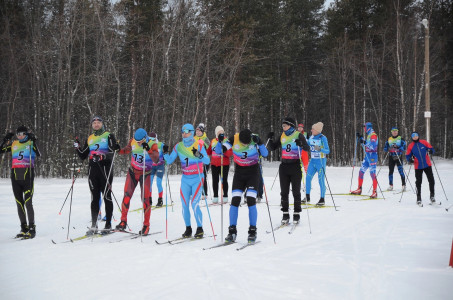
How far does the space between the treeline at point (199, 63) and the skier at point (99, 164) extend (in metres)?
10.7

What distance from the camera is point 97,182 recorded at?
6.73 meters

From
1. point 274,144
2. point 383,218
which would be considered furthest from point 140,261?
point 383,218

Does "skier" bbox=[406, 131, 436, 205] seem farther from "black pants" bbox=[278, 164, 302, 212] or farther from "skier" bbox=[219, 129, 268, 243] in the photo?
"skier" bbox=[219, 129, 268, 243]

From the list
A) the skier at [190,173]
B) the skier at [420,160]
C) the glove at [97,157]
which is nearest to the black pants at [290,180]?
the skier at [190,173]

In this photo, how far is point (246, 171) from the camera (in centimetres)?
597

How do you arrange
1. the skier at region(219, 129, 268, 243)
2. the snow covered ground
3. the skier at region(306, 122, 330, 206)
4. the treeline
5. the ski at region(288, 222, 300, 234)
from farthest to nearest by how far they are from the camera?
the treeline, the skier at region(306, 122, 330, 206), the ski at region(288, 222, 300, 234), the skier at region(219, 129, 268, 243), the snow covered ground

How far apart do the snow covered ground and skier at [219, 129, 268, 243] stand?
455 mm

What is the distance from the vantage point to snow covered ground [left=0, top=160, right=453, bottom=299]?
369 centimetres

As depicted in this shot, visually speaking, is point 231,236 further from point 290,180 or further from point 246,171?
point 290,180

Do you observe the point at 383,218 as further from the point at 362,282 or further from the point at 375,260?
the point at 362,282

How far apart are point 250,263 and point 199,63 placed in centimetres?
1605

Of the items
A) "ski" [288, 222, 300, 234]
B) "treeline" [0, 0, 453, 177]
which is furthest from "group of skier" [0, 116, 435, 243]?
"treeline" [0, 0, 453, 177]

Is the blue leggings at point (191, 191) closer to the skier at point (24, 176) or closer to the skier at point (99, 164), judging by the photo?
the skier at point (99, 164)

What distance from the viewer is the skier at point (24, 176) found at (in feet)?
21.5
